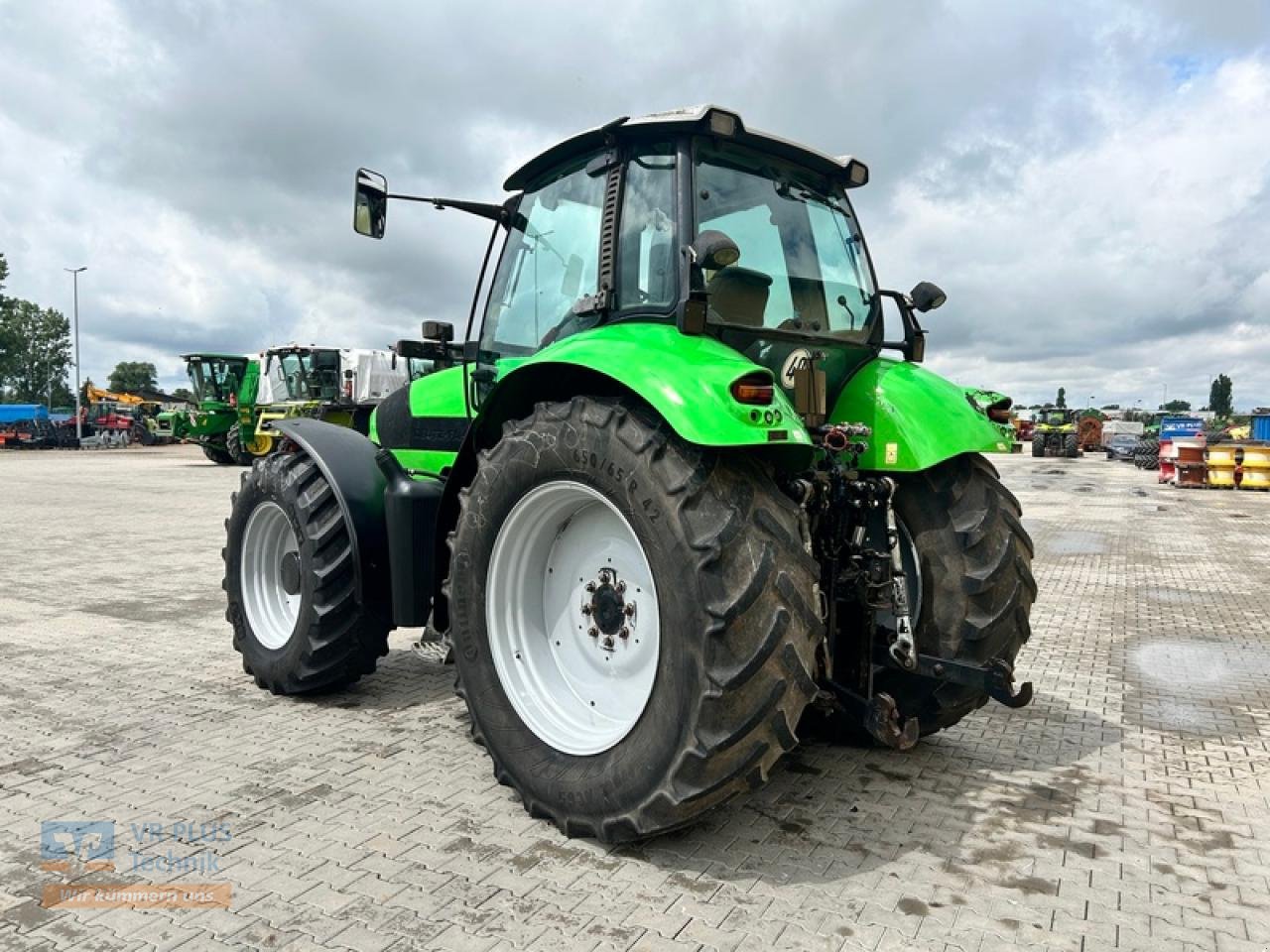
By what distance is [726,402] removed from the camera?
9.22ft

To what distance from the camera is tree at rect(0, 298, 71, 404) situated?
7122cm

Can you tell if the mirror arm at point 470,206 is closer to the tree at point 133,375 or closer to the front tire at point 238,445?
the front tire at point 238,445

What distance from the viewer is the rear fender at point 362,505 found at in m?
4.48

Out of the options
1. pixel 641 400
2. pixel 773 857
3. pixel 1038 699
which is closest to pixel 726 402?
pixel 641 400

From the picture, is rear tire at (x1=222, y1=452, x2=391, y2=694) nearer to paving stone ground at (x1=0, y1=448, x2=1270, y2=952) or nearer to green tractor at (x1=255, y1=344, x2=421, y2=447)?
paving stone ground at (x1=0, y1=448, x2=1270, y2=952)

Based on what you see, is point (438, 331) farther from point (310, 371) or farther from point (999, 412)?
point (310, 371)

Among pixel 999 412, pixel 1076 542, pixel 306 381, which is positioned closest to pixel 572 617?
pixel 999 412

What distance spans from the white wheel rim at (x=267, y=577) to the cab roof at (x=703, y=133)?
2345 mm

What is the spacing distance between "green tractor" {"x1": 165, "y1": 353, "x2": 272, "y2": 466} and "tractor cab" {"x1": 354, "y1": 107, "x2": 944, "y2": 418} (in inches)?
941

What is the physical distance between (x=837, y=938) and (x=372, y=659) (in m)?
2.98

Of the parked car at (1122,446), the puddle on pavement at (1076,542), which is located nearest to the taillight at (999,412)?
the puddle on pavement at (1076,542)

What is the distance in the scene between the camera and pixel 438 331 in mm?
4621

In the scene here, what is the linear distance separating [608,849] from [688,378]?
164 cm

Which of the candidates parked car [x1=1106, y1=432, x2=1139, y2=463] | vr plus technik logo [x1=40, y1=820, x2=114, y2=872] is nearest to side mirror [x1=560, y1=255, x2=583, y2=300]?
vr plus technik logo [x1=40, y1=820, x2=114, y2=872]
